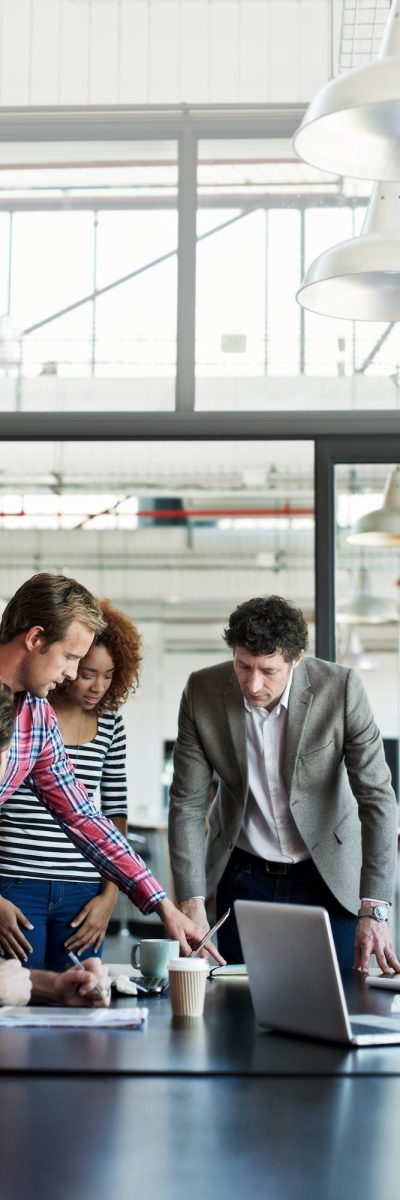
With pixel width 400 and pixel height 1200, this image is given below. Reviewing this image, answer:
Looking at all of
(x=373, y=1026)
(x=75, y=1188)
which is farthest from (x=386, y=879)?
(x=75, y=1188)

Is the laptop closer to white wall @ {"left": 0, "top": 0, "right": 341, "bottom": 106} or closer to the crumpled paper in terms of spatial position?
the crumpled paper

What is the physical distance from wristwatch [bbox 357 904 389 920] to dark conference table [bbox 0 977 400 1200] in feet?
3.33

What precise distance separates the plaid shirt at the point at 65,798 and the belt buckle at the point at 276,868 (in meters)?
0.44

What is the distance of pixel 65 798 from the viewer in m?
2.54

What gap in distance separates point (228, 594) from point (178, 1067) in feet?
43.7

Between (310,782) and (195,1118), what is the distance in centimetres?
166

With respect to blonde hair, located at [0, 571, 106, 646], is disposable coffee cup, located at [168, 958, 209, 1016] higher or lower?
lower

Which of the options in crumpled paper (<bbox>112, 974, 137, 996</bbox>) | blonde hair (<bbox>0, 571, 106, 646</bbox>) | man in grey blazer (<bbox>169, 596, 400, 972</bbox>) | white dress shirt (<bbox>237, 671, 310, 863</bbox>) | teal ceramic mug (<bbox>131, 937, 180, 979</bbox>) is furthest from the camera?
white dress shirt (<bbox>237, 671, 310, 863</bbox>)

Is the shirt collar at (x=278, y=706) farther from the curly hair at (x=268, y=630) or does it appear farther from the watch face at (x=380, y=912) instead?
the watch face at (x=380, y=912)

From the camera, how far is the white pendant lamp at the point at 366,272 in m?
2.43

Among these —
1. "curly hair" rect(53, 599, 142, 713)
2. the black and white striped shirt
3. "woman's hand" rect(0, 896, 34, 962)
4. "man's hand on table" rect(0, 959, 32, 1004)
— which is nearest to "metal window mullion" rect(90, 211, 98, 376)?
"curly hair" rect(53, 599, 142, 713)

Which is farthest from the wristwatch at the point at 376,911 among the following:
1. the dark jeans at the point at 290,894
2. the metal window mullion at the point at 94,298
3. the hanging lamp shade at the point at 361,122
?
the metal window mullion at the point at 94,298

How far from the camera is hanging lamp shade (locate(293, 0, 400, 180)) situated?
6.32ft

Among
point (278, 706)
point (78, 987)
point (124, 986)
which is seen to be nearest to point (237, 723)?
point (278, 706)
